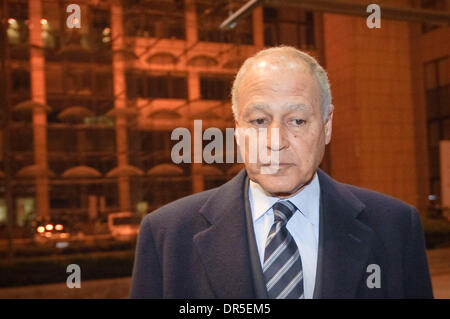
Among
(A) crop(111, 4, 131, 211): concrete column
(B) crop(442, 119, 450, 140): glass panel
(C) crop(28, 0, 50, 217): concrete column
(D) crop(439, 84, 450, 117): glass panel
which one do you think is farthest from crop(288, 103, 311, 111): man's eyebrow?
(B) crop(442, 119, 450, 140): glass panel

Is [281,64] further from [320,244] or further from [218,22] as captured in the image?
[218,22]

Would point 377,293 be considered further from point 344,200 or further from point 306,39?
point 306,39

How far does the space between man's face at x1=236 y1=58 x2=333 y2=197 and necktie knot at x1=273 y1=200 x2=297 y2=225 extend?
0.28 feet

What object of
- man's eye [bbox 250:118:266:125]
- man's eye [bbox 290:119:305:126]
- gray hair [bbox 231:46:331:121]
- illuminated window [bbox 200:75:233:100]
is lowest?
man's eye [bbox 290:119:305:126]

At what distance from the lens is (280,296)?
4.63 ft

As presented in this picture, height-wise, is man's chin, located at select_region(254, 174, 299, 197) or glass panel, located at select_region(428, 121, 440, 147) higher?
glass panel, located at select_region(428, 121, 440, 147)

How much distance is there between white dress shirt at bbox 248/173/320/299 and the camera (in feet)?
4.84

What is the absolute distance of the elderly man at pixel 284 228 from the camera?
4.60 feet

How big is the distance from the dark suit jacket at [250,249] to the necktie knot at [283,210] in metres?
0.09

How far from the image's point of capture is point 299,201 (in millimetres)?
1521

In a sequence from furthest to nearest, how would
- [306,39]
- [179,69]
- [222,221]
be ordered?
1. [179,69]
2. [306,39]
3. [222,221]

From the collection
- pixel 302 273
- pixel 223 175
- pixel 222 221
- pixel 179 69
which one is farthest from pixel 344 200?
pixel 179 69

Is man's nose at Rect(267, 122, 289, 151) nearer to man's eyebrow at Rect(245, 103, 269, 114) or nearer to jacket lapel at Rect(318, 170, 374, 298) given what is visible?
man's eyebrow at Rect(245, 103, 269, 114)

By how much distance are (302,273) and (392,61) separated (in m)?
16.9
